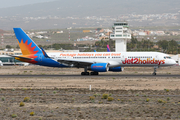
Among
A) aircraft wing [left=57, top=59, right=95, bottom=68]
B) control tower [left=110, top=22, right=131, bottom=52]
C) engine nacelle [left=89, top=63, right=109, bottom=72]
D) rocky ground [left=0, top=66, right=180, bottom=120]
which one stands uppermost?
control tower [left=110, top=22, right=131, bottom=52]

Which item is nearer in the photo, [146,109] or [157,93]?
[146,109]

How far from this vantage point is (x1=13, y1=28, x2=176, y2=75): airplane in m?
47.1

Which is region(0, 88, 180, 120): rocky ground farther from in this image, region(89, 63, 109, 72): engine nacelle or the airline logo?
the airline logo

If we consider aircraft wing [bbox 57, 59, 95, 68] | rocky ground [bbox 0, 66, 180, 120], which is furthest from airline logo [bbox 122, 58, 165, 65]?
rocky ground [bbox 0, 66, 180, 120]

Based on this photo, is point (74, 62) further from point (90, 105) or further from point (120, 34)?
point (120, 34)

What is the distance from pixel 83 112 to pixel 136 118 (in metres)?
3.67

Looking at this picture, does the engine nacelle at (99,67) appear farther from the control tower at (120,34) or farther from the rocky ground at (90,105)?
the control tower at (120,34)

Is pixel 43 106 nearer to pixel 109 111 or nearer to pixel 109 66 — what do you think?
pixel 109 111

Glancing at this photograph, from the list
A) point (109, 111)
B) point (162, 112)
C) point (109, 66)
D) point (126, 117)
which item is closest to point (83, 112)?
point (109, 111)

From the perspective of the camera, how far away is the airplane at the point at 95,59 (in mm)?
47125

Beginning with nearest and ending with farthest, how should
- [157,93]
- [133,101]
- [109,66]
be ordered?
[133,101] < [157,93] < [109,66]

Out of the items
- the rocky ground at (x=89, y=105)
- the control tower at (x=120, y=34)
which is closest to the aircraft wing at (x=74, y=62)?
the rocky ground at (x=89, y=105)

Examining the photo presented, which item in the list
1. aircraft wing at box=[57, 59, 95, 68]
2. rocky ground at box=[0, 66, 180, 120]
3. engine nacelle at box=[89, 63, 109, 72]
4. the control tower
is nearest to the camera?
rocky ground at box=[0, 66, 180, 120]

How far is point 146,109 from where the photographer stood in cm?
2111
